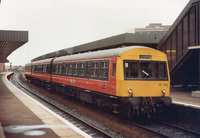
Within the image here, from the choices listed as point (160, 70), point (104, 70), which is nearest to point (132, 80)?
point (160, 70)

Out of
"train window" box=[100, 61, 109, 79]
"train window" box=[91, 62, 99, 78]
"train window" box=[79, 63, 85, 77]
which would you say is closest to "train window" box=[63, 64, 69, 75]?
"train window" box=[79, 63, 85, 77]

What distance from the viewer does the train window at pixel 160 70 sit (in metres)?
11.3

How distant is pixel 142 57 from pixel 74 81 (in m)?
6.25

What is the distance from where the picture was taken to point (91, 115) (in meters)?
12.6

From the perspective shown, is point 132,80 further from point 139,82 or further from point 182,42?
point 182,42

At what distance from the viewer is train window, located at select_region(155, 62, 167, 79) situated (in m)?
11.3

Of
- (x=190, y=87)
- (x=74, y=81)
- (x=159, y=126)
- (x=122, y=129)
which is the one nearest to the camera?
(x=122, y=129)

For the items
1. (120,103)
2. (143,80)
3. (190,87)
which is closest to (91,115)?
(120,103)

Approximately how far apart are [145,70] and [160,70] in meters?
0.78

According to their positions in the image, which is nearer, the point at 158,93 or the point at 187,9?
the point at 158,93

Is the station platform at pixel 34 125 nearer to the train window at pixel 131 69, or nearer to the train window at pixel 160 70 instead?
the train window at pixel 131 69

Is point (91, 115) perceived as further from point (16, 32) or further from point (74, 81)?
point (16, 32)

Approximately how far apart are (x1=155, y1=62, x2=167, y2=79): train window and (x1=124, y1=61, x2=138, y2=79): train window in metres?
1.04

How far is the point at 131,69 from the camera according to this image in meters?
10.9
